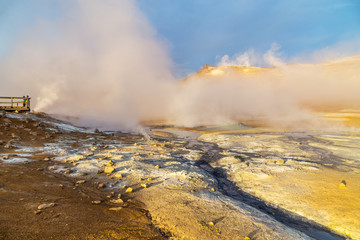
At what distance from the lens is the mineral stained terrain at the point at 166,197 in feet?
11.2

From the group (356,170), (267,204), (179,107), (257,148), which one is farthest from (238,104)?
(267,204)

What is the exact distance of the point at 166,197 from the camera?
16.0ft

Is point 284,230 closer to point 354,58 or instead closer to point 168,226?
point 168,226

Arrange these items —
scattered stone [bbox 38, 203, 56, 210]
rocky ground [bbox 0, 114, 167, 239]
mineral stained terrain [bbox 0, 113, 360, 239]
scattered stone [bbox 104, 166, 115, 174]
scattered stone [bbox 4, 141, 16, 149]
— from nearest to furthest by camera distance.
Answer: rocky ground [bbox 0, 114, 167, 239]
mineral stained terrain [bbox 0, 113, 360, 239]
scattered stone [bbox 38, 203, 56, 210]
scattered stone [bbox 104, 166, 115, 174]
scattered stone [bbox 4, 141, 16, 149]

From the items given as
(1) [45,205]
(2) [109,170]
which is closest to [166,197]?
(1) [45,205]

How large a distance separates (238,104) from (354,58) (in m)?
52.3

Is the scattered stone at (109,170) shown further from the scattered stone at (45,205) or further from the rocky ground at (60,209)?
the scattered stone at (45,205)

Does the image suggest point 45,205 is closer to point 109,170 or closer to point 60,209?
point 60,209

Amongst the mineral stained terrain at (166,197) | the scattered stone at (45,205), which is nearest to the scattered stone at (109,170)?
the mineral stained terrain at (166,197)

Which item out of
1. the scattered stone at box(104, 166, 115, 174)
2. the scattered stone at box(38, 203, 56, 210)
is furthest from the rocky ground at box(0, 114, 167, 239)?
the scattered stone at box(104, 166, 115, 174)

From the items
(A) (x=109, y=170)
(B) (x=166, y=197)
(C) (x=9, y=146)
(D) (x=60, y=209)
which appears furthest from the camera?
(C) (x=9, y=146)

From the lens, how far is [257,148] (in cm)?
1185

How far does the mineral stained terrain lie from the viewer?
342 cm

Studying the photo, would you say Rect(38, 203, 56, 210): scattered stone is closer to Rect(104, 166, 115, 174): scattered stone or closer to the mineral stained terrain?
the mineral stained terrain
